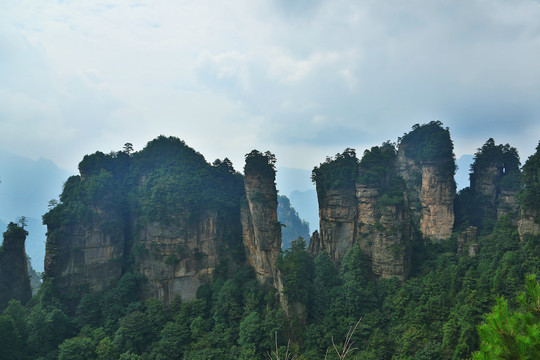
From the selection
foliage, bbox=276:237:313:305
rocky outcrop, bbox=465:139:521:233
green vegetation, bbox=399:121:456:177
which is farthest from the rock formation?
rocky outcrop, bbox=465:139:521:233

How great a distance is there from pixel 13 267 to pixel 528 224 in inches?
1839

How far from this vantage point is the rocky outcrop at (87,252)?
1270 inches

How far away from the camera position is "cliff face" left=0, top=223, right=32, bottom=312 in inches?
1270

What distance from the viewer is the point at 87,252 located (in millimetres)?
33219

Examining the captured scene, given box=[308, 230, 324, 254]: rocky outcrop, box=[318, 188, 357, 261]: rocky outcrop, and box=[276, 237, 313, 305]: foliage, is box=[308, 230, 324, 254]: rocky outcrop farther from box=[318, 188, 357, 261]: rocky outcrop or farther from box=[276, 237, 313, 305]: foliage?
box=[276, 237, 313, 305]: foliage

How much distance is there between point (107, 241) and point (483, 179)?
1742 inches

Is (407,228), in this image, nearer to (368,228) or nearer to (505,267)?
(368,228)

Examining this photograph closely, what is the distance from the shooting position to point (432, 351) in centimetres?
2027

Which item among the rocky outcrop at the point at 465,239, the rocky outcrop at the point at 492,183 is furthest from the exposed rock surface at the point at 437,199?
the rocky outcrop at the point at 465,239

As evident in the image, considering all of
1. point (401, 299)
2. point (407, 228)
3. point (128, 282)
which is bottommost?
point (401, 299)

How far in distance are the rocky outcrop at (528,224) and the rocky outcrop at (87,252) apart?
121 feet

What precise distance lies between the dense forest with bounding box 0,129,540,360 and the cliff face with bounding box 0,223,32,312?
231cm

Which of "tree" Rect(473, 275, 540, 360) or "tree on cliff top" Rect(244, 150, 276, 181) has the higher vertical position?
"tree on cliff top" Rect(244, 150, 276, 181)

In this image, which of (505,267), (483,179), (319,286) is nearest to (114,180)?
(319,286)
